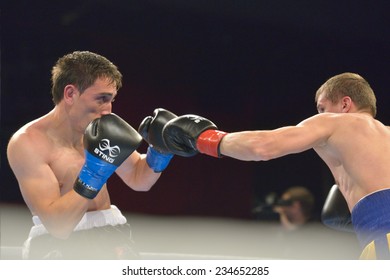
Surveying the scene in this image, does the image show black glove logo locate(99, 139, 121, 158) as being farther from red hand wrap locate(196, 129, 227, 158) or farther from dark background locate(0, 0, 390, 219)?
dark background locate(0, 0, 390, 219)

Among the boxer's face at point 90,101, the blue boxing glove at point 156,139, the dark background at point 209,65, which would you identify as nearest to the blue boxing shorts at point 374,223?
the blue boxing glove at point 156,139

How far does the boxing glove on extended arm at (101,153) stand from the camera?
2174mm

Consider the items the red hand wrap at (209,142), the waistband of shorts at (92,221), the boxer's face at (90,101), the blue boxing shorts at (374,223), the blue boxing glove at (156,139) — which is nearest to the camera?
the blue boxing shorts at (374,223)

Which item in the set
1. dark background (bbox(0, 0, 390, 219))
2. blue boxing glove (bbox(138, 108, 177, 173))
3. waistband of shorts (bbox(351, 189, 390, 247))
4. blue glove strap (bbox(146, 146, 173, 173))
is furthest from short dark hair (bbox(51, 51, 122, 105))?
dark background (bbox(0, 0, 390, 219))

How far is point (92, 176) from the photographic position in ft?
7.14

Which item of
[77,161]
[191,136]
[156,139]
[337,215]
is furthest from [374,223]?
[77,161]

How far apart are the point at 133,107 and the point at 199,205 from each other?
1291 millimetres

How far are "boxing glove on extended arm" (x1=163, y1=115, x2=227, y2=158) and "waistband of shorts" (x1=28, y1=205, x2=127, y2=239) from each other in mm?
377

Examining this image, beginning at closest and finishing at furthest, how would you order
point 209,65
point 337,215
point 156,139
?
point 156,139
point 337,215
point 209,65

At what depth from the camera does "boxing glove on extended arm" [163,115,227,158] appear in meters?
2.23

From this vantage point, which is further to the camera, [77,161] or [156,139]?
[156,139]

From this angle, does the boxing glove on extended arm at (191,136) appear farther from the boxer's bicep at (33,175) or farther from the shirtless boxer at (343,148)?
the boxer's bicep at (33,175)

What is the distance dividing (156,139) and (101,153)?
44 cm

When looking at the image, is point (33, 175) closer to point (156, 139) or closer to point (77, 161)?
point (77, 161)
